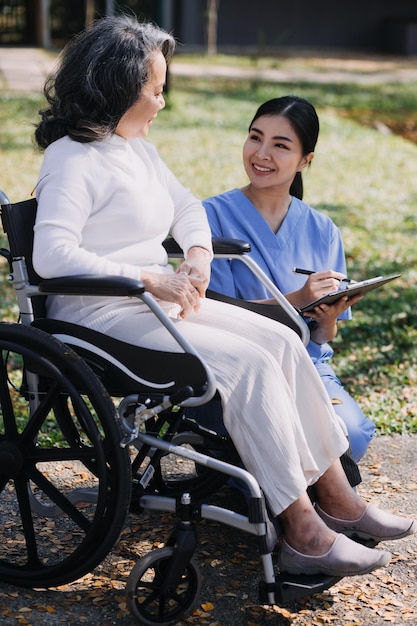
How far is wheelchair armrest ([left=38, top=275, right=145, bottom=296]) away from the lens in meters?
2.51

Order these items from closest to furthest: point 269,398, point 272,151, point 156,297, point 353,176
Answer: point 269,398 < point 156,297 < point 272,151 < point 353,176

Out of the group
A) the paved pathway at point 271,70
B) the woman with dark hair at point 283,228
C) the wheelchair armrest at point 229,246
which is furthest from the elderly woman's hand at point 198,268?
the paved pathway at point 271,70

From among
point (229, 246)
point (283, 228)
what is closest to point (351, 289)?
point (229, 246)

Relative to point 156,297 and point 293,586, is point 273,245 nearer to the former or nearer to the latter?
point 156,297

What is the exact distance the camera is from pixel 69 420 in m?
3.09

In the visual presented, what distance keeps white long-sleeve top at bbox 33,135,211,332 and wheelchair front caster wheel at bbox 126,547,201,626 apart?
652 mm

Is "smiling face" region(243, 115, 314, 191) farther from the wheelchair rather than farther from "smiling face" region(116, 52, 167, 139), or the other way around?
the wheelchair

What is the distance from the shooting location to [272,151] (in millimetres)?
3369

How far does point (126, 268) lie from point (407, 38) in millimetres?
24329

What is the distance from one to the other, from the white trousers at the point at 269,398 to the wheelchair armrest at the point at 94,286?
21 centimetres

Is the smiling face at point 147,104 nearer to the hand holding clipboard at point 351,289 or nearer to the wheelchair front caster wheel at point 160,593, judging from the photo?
the hand holding clipboard at point 351,289

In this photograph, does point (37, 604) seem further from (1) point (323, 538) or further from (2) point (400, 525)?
(2) point (400, 525)

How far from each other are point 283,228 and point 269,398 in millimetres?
983

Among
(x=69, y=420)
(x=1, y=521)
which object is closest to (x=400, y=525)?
(x=69, y=420)
